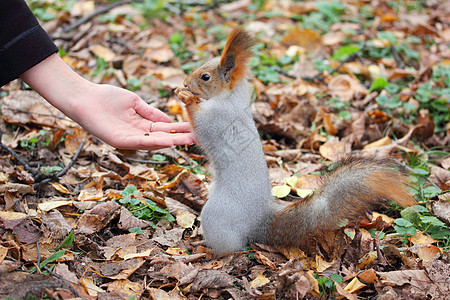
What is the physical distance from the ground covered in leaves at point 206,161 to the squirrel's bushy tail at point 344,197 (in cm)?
9

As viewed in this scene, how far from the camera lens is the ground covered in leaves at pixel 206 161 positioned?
4.99 ft

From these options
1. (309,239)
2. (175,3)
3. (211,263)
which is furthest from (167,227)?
(175,3)

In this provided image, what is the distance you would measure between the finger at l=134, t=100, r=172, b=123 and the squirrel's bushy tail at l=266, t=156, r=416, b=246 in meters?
0.73

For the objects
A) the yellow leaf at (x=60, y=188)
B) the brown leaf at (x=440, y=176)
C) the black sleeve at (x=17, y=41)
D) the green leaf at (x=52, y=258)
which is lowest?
the brown leaf at (x=440, y=176)

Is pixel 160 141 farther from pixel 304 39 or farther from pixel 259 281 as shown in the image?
pixel 304 39

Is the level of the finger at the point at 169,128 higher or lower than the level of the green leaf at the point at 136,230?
higher

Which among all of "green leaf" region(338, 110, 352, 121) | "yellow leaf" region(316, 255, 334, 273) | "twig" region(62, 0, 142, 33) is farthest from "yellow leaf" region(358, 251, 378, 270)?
"twig" region(62, 0, 142, 33)

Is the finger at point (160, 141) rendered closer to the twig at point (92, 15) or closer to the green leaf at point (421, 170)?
the green leaf at point (421, 170)

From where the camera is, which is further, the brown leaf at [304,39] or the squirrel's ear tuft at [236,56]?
the brown leaf at [304,39]

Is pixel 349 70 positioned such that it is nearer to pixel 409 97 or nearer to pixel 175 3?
pixel 409 97

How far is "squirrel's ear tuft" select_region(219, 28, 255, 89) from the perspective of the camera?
173 centimetres

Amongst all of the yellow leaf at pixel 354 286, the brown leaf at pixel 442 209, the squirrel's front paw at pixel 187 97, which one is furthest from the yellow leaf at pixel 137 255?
the brown leaf at pixel 442 209

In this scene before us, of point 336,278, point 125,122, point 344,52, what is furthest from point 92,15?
point 336,278

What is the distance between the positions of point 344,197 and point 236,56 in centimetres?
70
